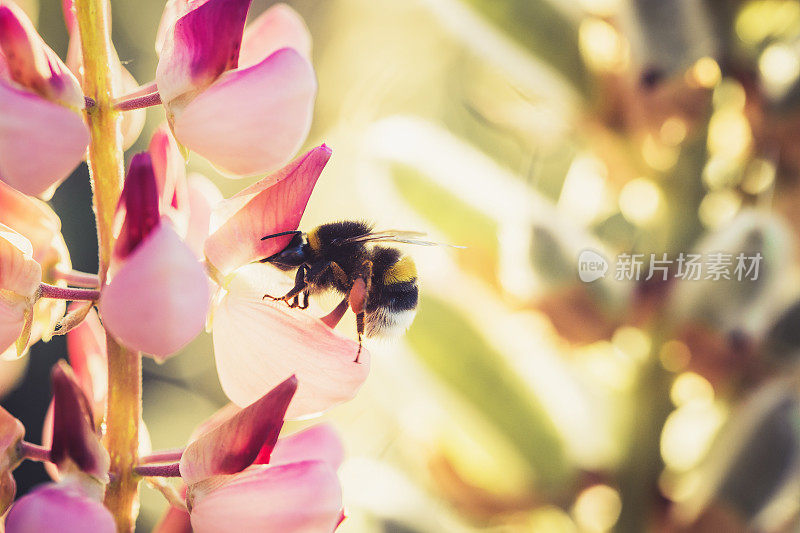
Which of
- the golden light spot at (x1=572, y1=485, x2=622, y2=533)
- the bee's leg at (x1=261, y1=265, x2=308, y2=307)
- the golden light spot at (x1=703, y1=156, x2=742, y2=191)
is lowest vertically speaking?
the golden light spot at (x1=572, y1=485, x2=622, y2=533)

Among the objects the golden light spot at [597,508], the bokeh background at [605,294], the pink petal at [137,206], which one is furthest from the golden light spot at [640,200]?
the pink petal at [137,206]

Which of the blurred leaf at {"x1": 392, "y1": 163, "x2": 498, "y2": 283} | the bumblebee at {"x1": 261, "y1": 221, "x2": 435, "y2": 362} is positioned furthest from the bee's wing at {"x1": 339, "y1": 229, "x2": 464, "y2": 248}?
the blurred leaf at {"x1": 392, "y1": 163, "x2": 498, "y2": 283}

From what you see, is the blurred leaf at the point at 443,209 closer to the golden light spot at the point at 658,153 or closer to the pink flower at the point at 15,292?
the golden light spot at the point at 658,153

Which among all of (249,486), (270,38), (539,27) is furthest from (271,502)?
(539,27)

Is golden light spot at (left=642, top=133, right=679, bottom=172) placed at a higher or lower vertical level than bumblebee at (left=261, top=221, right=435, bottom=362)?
higher

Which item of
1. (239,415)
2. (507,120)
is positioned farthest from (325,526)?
(507,120)

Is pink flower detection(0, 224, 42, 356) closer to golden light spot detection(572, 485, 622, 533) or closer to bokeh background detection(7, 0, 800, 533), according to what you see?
bokeh background detection(7, 0, 800, 533)
